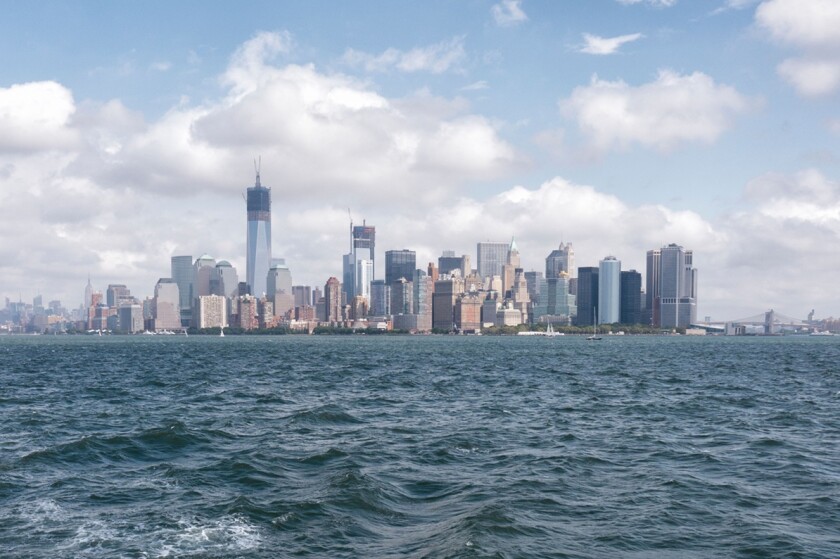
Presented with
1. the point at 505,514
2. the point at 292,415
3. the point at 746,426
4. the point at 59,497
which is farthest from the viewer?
the point at 292,415

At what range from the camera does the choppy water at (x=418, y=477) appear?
26094 millimetres

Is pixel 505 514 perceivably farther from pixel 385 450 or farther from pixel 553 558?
pixel 385 450

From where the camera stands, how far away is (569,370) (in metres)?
118

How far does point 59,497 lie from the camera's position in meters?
31.5

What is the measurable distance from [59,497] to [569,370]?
94.1 metres

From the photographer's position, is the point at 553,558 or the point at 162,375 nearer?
the point at 553,558

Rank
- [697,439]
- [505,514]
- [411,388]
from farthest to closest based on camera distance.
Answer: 1. [411,388]
2. [697,439]
3. [505,514]

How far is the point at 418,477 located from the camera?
35.5m

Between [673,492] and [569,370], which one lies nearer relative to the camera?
[673,492]

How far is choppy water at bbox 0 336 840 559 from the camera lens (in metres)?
26.1

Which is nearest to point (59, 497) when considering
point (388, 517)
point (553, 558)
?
point (388, 517)

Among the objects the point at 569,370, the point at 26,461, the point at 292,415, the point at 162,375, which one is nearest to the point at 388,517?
the point at 26,461

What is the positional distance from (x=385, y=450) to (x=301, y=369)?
262 ft

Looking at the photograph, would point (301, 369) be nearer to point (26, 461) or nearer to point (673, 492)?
point (26, 461)
